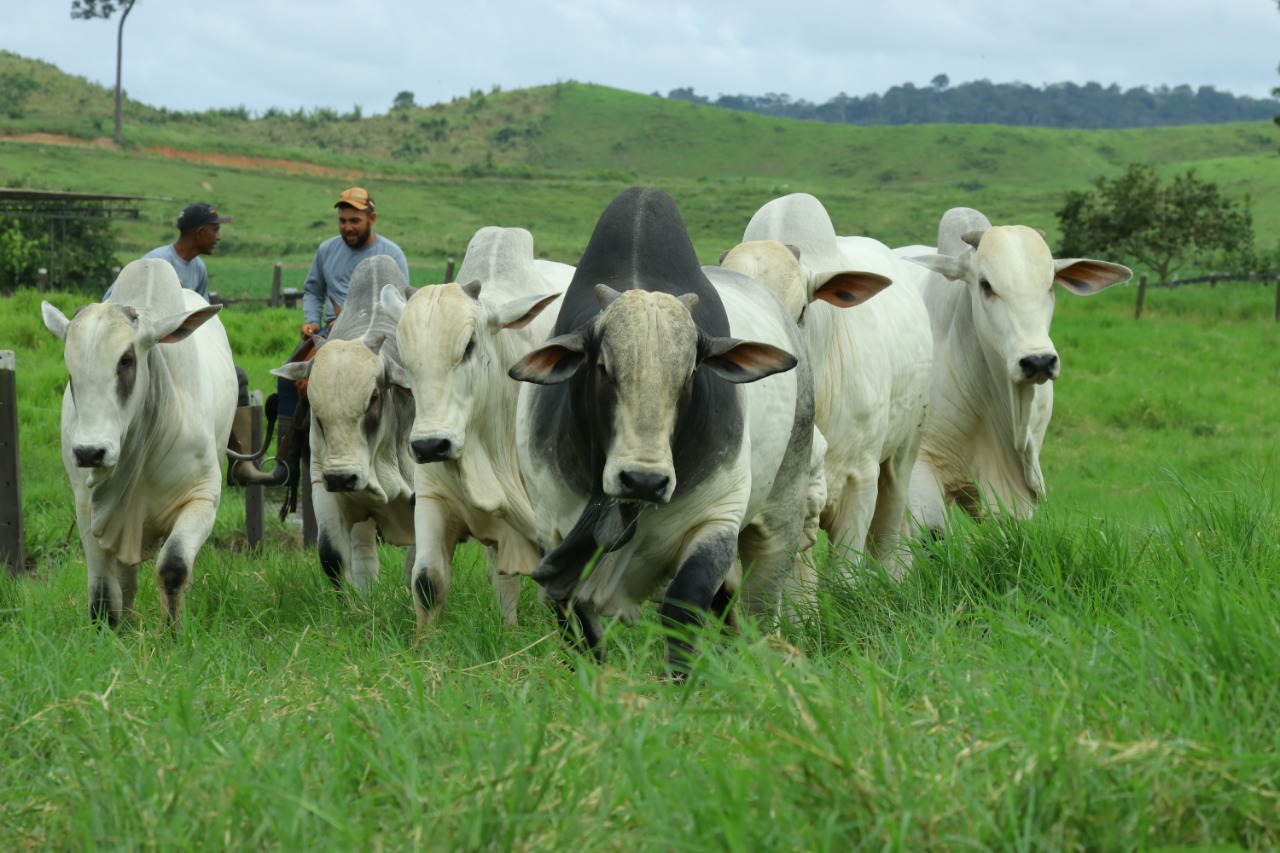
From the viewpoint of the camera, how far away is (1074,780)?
2.36 meters

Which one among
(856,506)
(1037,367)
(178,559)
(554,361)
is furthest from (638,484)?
(178,559)

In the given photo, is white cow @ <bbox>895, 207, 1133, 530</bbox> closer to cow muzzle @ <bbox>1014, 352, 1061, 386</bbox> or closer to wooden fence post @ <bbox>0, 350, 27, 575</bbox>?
cow muzzle @ <bbox>1014, 352, 1061, 386</bbox>

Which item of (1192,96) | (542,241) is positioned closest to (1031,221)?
(542,241)

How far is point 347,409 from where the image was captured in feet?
18.9

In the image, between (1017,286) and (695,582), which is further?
(1017,286)

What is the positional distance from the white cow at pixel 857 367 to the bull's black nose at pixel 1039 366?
55cm

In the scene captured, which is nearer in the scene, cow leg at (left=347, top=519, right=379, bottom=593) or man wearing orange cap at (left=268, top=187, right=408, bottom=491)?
cow leg at (left=347, top=519, right=379, bottom=593)

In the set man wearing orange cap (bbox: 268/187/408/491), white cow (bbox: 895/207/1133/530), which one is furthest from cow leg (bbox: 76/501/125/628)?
white cow (bbox: 895/207/1133/530)

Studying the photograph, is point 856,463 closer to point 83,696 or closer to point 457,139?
point 83,696

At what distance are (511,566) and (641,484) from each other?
195 centimetres

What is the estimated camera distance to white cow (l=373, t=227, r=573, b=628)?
16.6 ft

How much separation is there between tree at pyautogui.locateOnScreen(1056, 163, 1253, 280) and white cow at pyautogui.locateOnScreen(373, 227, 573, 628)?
21.6 meters

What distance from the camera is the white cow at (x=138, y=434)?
5.33 meters

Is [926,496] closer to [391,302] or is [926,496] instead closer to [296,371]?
[391,302]
